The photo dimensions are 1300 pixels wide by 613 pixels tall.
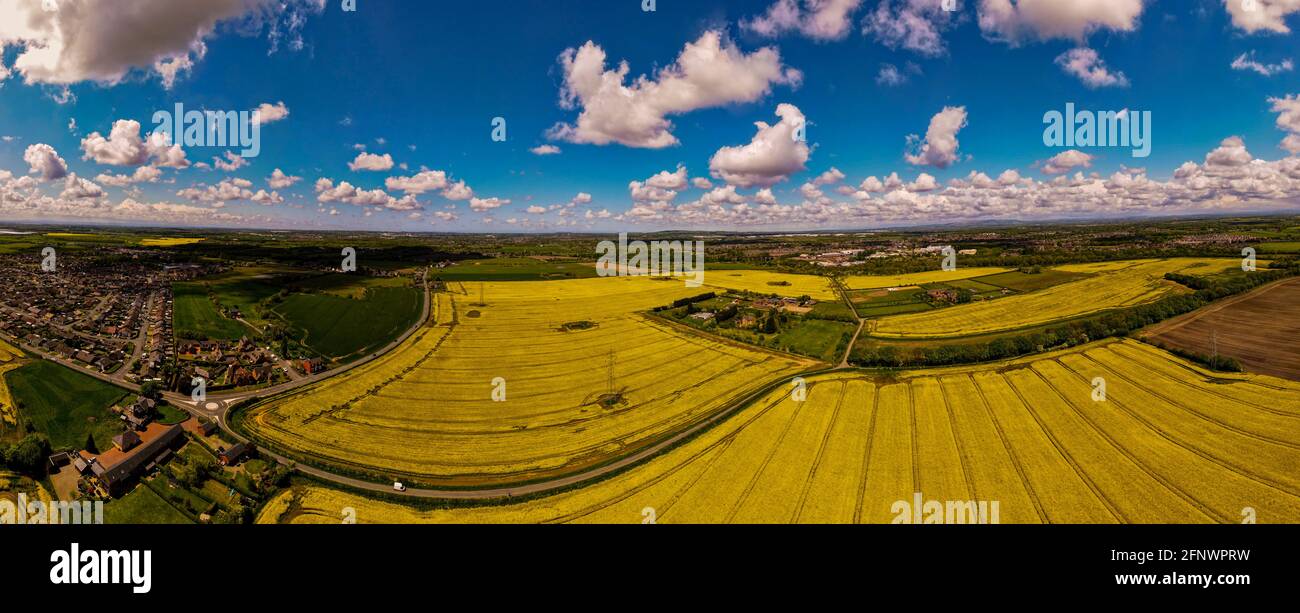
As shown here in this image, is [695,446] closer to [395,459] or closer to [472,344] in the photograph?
[395,459]

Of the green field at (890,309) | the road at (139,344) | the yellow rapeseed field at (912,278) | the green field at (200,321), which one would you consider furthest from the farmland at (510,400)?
the yellow rapeseed field at (912,278)

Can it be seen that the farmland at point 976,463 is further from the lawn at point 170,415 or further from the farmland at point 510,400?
the lawn at point 170,415

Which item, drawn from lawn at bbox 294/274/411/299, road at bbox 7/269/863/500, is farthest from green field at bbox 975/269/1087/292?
lawn at bbox 294/274/411/299

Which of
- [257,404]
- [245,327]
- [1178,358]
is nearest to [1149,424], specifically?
[1178,358]

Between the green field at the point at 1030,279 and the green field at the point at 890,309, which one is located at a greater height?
the green field at the point at 1030,279

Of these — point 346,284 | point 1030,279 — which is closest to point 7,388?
point 346,284

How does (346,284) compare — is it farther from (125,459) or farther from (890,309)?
(890,309)

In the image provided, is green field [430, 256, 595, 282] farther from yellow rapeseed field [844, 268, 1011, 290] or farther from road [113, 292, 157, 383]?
yellow rapeseed field [844, 268, 1011, 290]
